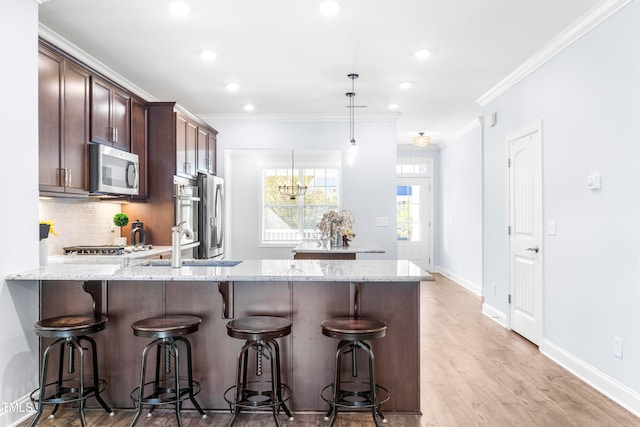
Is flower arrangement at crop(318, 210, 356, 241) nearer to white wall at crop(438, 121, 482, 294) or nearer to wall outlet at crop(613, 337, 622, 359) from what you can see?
white wall at crop(438, 121, 482, 294)

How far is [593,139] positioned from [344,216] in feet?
9.01

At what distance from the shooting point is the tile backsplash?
13.0 feet

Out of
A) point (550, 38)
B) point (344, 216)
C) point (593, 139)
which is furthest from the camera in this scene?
point (344, 216)

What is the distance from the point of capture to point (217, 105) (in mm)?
6094

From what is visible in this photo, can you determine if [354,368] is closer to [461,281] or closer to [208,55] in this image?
[208,55]

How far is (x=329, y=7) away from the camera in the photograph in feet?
10.5

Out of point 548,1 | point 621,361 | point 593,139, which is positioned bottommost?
point 621,361

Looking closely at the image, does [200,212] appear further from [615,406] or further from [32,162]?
[615,406]

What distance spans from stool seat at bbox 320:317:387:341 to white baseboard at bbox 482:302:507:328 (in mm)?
3005

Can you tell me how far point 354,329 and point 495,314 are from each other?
3472 millimetres

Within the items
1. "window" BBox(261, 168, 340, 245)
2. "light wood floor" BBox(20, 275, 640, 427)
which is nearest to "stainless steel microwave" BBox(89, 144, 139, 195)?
"light wood floor" BBox(20, 275, 640, 427)

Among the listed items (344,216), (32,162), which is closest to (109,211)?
(32,162)

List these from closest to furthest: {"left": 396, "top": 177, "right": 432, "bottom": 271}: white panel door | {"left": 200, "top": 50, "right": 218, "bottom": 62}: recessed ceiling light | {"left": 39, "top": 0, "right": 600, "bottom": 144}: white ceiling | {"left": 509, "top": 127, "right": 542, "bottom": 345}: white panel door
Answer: {"left": 39, "top": 0, "right": 600, "bottom": 144}: white ceiling → {"left": 200, "top": 50, "right": 218, "bottom": 62}: recessed ceiling light → {"left": 509, "top": 127, "right": 542, "bottom": 345}: white panel door → {"left": 396, "top": 177, "right": 432, "bottom": 271}: white panel door

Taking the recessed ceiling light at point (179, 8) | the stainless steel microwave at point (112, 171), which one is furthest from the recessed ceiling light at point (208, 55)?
the stainless steel microwave at point (112, 171)
